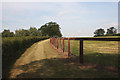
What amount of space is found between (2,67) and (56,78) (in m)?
2.71

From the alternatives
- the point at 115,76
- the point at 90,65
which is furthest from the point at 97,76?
the point at 90,65

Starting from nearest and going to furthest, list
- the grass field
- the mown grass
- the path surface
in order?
the path surface
the mown grass
the grass field

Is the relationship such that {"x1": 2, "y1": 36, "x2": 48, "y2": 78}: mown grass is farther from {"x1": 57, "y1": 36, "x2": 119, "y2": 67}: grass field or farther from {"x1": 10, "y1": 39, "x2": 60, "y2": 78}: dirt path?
{"x1": 57, "y1": 36, "x2": 119, "y2": 67}: grass field

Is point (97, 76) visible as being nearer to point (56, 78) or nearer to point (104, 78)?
point (104, 78)

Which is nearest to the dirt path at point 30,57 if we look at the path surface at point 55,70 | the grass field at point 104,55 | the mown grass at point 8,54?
the path surface at point 55,70

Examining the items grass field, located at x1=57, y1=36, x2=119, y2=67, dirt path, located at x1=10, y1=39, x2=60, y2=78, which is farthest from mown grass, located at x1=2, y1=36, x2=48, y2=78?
grass field, located at x1=57, y1=36, x2=119, y2=67

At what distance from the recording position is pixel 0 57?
15.6 ft

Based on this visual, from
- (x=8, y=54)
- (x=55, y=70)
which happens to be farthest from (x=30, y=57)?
(x=55, y=70)

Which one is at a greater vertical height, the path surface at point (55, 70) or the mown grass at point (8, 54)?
the mown grass at point (8, 54)

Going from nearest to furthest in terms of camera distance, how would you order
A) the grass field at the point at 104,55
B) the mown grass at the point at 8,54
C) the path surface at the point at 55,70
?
the path surface at the point at 55,70 → the mown grass at the point at 8,54 → the grass field at the point at 104,55

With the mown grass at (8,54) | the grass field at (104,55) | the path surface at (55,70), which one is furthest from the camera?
the grass field at (104,55)

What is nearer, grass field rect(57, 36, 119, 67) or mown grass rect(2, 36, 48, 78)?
mown grass rect(2, 36, 48, 78)

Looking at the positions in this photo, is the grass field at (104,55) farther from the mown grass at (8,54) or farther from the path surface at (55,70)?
the mown grass at (8,54)

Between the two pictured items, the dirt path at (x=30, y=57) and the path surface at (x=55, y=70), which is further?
the dirt path at (x=30, y=57)
